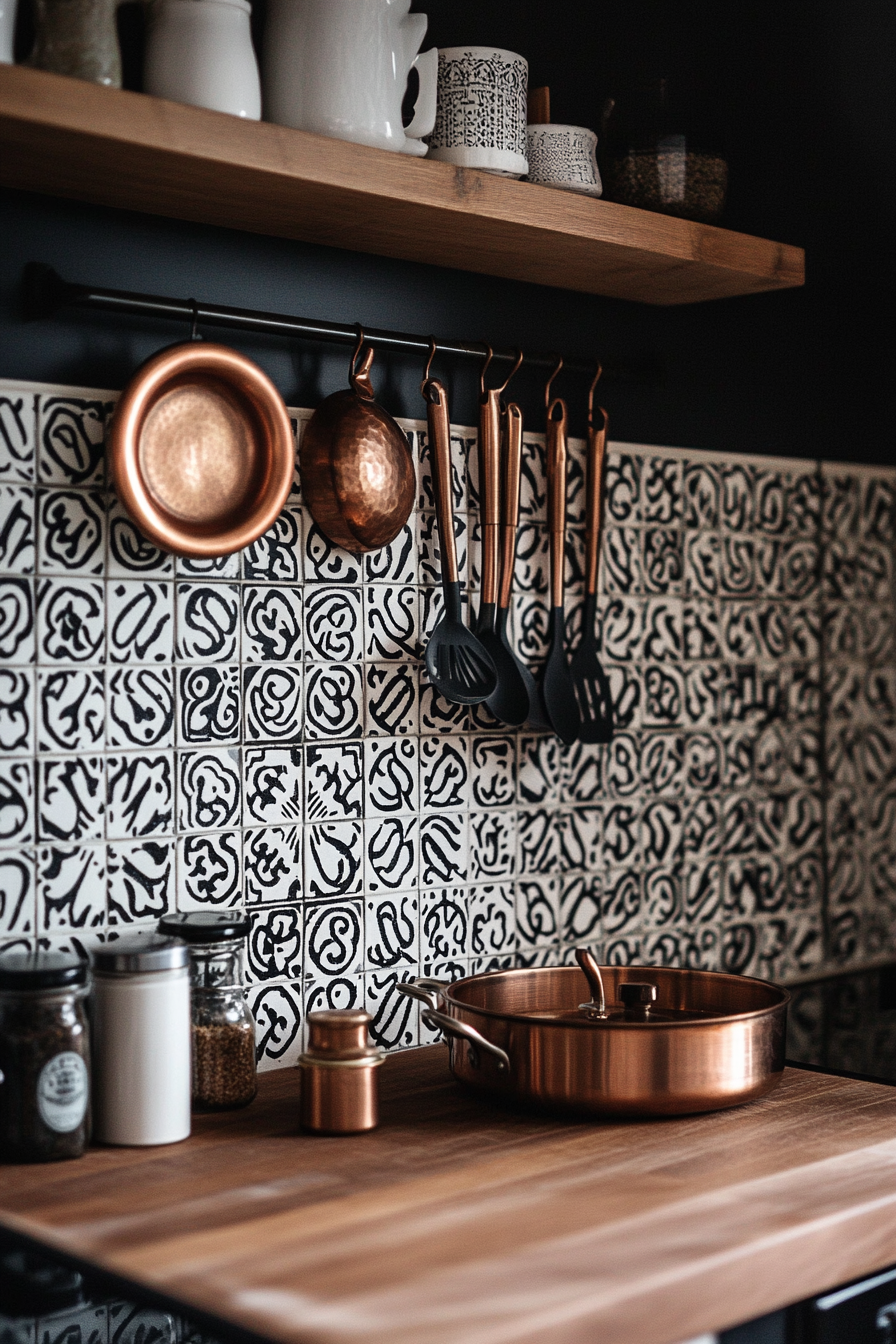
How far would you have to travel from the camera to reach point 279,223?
1.51 metres

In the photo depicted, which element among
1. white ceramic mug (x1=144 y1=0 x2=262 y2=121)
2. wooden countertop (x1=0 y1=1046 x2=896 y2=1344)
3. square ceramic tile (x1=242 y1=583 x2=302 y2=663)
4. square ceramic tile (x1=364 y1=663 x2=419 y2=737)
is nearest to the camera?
wooden countertop (x1=0 y1=1046 x2=896 y2=1344)

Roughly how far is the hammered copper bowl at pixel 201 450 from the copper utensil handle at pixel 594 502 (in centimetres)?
46

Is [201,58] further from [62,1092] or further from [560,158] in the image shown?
[62,1092]

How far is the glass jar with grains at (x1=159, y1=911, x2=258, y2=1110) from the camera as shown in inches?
55.0

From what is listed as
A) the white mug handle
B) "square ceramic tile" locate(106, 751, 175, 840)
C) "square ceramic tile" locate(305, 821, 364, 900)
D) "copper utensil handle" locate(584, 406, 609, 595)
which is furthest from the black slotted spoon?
"square ceramic tile" locate(106, 751, 175, 840)

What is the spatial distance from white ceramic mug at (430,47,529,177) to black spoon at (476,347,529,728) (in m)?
0.24

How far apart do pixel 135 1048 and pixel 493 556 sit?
70cm

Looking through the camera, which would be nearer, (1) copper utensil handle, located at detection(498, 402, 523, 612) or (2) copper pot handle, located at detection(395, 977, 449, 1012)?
(2) copper pot handle, located at detection(395, 977, 449, 1012)

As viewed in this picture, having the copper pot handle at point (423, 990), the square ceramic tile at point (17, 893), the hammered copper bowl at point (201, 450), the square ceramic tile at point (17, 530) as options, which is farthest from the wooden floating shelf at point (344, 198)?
the copper pot handle at point (423, 990)

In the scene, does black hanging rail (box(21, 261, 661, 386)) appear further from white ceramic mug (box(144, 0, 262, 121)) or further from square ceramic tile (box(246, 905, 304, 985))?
square ceramic tile (box(246, 905, 304, 985))

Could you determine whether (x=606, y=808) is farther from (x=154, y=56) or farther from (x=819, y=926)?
(x=154, y=56)

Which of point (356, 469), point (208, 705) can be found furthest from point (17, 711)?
point (356, 469)

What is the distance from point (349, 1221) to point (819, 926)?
124 centimetres

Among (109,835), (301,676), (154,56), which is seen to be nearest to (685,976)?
(301,676)
